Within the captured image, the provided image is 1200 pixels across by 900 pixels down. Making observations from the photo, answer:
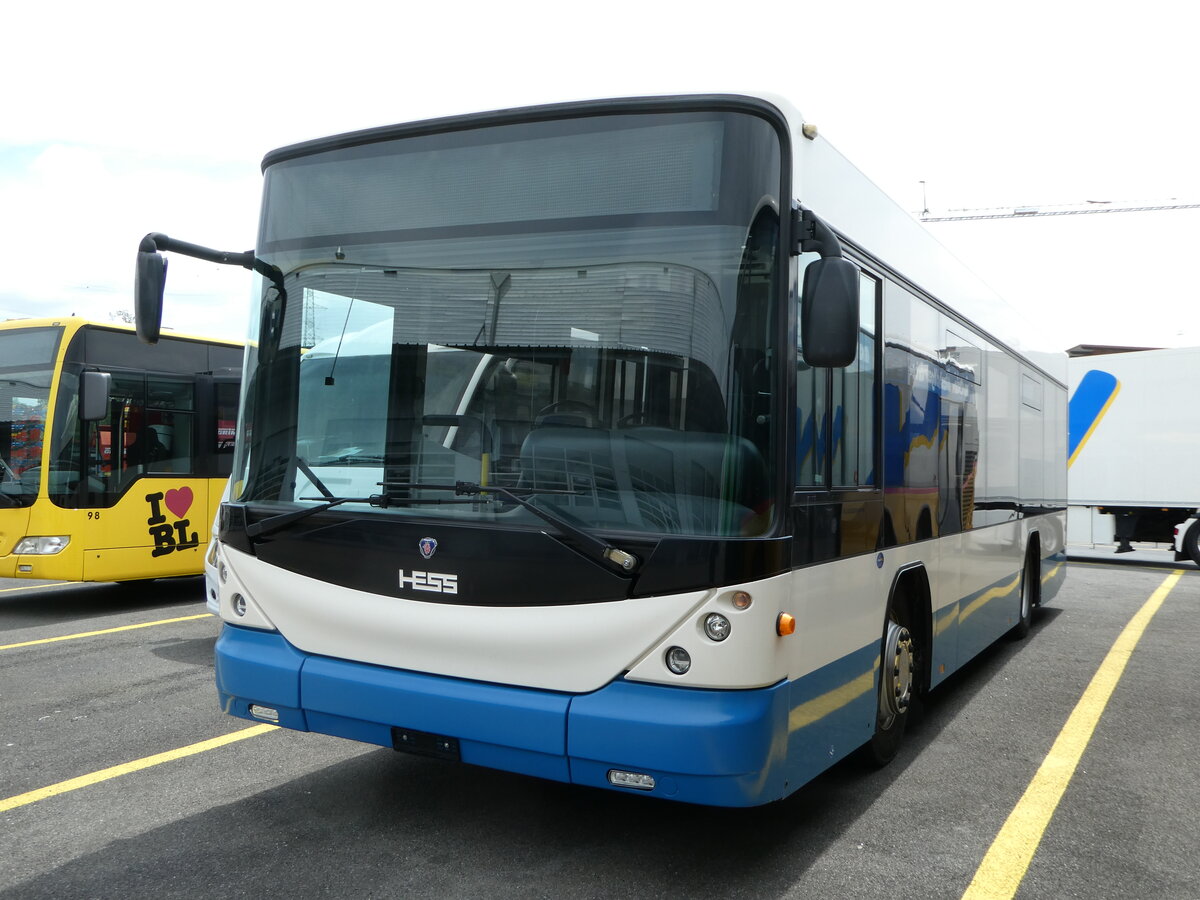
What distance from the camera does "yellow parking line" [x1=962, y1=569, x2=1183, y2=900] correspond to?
4035mm

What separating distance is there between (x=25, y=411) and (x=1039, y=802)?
379 inches

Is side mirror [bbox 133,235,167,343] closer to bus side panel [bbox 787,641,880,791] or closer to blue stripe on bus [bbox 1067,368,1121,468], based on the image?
bus side panel [bbox 787,641,880,791]

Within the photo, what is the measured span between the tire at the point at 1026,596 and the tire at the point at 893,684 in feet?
A: 12.5

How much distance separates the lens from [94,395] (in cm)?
982

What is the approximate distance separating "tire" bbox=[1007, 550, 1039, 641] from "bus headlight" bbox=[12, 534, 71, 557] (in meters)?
8.67

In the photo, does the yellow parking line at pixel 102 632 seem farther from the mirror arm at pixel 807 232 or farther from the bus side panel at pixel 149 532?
the mirror arm at pixel 807 232

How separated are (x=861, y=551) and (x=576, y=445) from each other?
5.07 feet

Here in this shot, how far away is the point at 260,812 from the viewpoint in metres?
4.62

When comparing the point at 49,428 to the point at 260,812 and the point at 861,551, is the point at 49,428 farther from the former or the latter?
the point at 861,551

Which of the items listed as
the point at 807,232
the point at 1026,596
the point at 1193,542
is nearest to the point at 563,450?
the point at 807,232

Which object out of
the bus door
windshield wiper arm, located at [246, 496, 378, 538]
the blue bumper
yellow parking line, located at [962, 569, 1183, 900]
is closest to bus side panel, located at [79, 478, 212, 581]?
the bus door

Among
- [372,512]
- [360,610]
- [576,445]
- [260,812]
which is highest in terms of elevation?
[576,445]

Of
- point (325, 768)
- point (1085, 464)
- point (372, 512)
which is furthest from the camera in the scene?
point (1085, 464)

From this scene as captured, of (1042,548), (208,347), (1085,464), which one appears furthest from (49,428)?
(1085,464)
